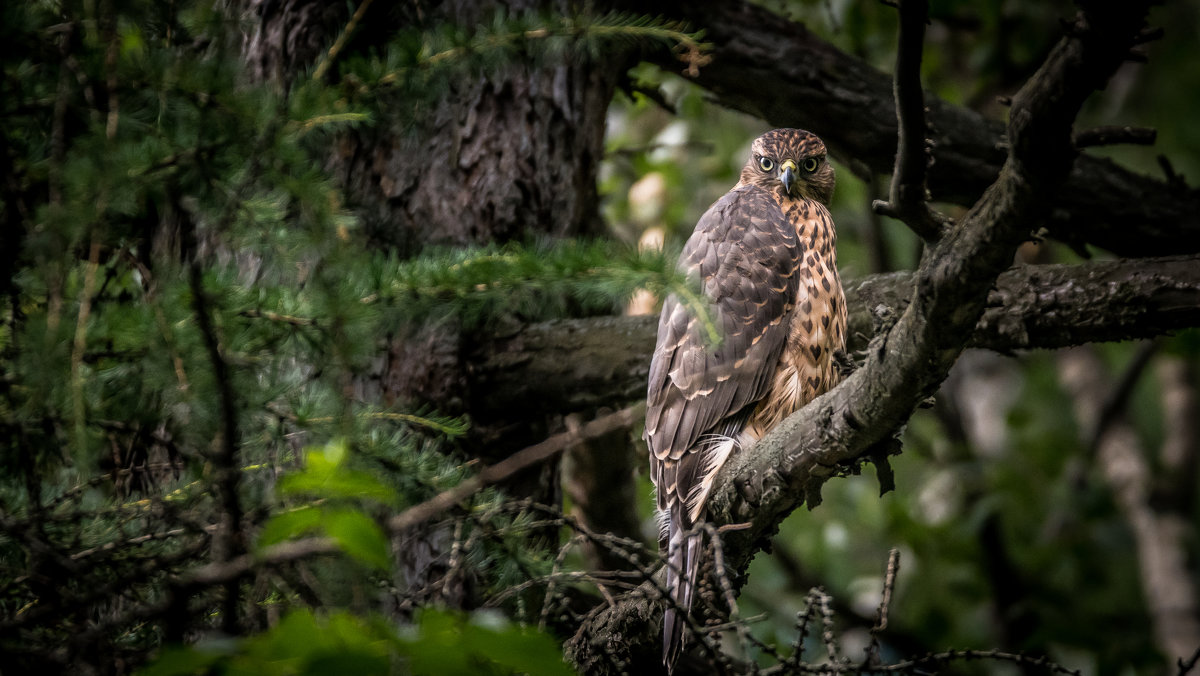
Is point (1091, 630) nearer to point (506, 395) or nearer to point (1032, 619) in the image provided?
point (1032, 619)

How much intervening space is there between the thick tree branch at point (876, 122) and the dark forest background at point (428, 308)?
15 mm

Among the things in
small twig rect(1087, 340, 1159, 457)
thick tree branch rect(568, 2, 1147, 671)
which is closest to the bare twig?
thick tree branch rect(568, 2, 1147, 671)

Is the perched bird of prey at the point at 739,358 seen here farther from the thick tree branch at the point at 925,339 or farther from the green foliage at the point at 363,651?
the green foliage at the point at 363,651

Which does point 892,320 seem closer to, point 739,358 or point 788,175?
point 739,358

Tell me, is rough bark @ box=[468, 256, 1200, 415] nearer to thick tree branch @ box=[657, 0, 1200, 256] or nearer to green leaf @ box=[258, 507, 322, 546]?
thick tree branch @ box=[657, 0, 1200, 256]

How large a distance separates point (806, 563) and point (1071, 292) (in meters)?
4.57

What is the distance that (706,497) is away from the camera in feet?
9.43

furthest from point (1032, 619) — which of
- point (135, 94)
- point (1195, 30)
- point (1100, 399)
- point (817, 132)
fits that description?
point (135, 94)

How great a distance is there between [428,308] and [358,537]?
0.80m

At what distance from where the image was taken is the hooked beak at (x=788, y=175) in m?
3.55

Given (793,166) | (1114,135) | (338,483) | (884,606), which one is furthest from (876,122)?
(338,483)

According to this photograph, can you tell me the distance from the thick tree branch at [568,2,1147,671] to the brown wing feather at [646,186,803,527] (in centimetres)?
38

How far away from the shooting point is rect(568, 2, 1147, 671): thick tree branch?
140cm

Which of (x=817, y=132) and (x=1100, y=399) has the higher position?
(x=817, y=132)
